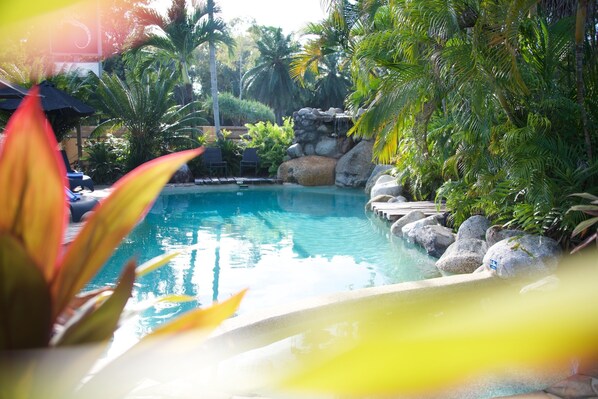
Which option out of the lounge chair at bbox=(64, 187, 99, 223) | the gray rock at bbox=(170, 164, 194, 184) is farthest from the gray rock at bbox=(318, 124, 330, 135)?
the lounge chair at bbox=(64, 187, 99, 223)

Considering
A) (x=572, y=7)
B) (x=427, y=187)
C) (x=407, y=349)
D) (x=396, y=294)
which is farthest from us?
(x=427, y=187)

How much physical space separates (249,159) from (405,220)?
9.12m

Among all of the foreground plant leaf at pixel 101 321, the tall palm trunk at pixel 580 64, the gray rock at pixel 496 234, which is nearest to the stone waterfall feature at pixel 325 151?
the gray rock at pixel 496 234

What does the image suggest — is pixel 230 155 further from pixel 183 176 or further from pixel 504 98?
pixel 504 98

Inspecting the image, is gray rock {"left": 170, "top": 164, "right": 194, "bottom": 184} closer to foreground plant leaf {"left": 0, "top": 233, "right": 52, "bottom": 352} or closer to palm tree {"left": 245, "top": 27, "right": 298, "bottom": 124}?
foreground plant leaf {"left": 0, "top": 233, "right": 52, "bottom": 352}

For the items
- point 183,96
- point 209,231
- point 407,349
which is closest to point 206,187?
point 209,231

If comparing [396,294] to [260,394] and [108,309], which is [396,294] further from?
[108,309]

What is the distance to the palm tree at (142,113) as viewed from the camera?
1650 centimetres

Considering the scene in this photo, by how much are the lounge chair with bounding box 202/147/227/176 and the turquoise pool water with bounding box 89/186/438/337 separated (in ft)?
11.6

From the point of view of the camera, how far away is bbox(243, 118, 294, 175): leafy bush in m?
17.8

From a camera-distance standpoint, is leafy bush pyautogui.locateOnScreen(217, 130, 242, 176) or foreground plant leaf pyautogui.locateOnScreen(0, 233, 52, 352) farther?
leafy bush pyautogui.locateOnScreen(217, 130, 242, 176)

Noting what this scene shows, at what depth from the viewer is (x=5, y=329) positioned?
54cm

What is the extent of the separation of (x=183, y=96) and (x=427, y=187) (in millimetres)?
28712

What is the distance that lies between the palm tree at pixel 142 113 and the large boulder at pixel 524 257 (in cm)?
1291
